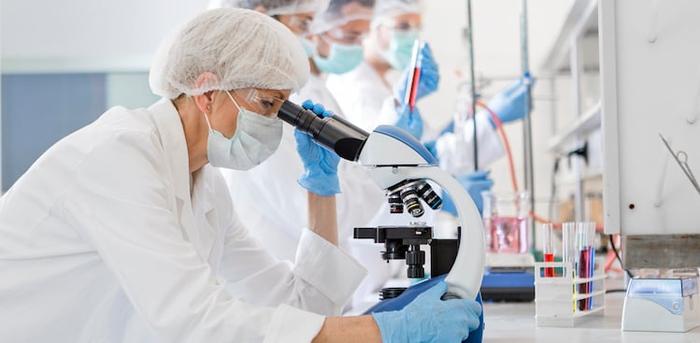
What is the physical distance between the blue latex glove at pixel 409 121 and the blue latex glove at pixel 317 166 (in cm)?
81

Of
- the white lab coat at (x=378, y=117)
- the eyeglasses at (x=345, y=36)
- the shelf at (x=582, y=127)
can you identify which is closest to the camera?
the eyeglasses at (x=345, y=36)

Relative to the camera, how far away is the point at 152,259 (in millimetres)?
1231

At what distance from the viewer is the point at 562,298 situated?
1.56m

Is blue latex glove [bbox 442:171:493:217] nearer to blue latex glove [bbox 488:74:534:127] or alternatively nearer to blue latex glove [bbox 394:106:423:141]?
blue latex glove [bbox 394:106:423:141]

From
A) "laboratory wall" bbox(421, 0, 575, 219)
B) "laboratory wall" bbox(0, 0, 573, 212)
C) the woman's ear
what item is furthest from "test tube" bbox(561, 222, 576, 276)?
"laboratory wall" bbox(421, 0, 575, 219)

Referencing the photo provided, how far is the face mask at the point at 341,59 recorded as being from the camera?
280 centimetres

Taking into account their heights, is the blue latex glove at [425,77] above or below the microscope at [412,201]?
above

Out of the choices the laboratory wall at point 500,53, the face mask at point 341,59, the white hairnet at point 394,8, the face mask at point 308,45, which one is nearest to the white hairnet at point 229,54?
the face mask at point 308,45

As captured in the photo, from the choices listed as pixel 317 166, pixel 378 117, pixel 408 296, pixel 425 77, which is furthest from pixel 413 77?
pixel 408 296

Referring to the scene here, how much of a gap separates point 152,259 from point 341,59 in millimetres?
1702

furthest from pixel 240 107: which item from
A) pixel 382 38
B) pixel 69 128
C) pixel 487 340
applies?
pixel 69 128

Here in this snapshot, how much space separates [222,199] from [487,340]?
2.09 ft

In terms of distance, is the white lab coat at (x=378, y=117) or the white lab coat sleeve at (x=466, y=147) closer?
the white lab coat at (x=378, y=117)

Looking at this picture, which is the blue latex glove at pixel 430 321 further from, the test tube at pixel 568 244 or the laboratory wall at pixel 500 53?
the laboratory wall at pixel 500 53
